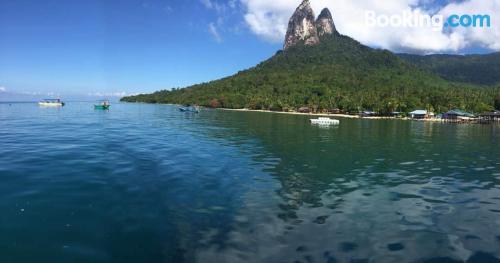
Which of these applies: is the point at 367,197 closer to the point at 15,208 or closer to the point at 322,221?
the point at 322,221

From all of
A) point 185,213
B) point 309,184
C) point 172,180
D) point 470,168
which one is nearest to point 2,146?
point 172,180

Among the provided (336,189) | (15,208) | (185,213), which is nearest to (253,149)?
(336,189)

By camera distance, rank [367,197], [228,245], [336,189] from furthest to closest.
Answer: [336,189] < [367,197] < [228,245]

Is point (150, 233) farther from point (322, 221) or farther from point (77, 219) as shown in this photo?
point (322, 221)

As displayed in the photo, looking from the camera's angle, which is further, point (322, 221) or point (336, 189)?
point (336, 189)

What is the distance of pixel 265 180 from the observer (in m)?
24.8

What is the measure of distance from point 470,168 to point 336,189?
17390 mm

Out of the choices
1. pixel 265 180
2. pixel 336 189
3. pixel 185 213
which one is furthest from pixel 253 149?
pixel 185 213

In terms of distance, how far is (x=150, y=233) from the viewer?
14.3 metres

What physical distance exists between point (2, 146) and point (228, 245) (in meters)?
31.9

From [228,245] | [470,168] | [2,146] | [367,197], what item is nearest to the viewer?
[228,245]

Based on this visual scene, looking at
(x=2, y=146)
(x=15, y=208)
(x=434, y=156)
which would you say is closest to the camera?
(x=15, y=208)

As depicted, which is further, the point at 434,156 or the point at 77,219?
the point at 434,156

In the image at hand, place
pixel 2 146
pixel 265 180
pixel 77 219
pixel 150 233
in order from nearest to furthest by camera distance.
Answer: pixel 150 233 < pixel 77 219 < pixel 265 180 < pixel 2 146
